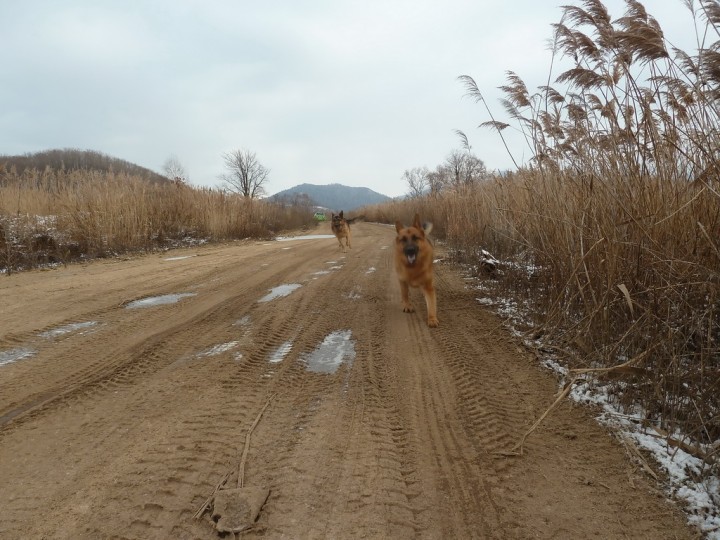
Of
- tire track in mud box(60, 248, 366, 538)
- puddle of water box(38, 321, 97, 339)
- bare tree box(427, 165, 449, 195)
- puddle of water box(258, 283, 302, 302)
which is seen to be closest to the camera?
tire track in mud box(60, 248, 366, 538)

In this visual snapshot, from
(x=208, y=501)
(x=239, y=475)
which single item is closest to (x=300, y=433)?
(x=239, y=475)

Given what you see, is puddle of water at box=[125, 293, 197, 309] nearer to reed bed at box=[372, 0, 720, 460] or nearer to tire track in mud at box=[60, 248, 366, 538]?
tire track in mud at box=[60, 248, 366, 538]

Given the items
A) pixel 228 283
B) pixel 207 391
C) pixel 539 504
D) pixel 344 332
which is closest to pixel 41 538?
pixel 207 391

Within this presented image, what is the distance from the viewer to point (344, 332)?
418 centimetres

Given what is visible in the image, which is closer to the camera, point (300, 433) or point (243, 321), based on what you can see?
point (300, 433)

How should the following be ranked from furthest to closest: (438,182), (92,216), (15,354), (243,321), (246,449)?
1. (438,182)
2. (92,216)
3. (243,321)
4. (15,354)
5. (246,449)

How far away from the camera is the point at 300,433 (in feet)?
7.52

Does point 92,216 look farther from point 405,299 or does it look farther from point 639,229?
point 639,229

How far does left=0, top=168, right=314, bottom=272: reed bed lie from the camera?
899 centimetres

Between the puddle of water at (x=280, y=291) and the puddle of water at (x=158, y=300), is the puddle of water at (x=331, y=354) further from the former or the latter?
the puddle of water at (x=158, y=300)

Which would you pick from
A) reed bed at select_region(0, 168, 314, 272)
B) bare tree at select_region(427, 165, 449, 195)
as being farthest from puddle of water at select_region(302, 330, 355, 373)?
bare tree at select_region(427, 165, 449, 195)

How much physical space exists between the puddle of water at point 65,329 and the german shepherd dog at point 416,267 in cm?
351

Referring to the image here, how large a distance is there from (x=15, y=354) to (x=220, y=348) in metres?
1.68

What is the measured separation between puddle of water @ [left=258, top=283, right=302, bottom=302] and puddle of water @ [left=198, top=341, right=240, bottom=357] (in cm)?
170
